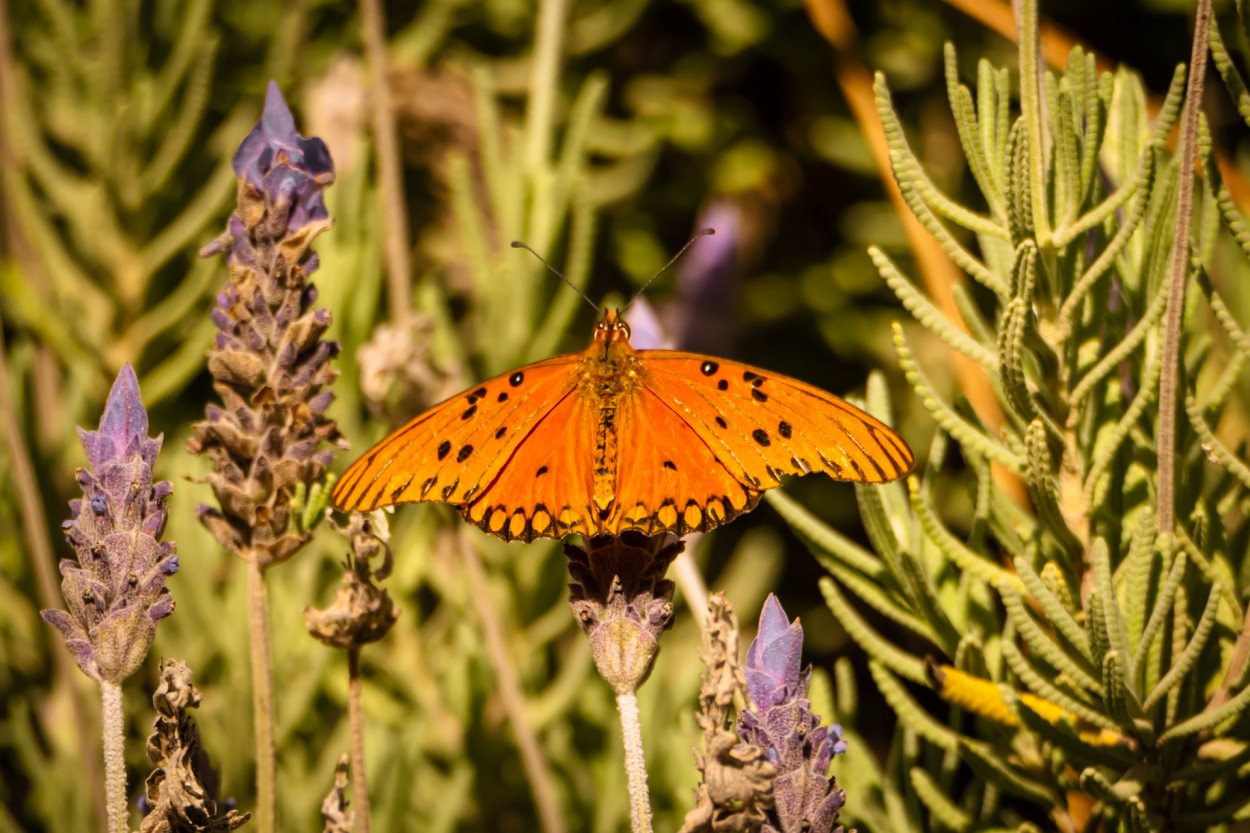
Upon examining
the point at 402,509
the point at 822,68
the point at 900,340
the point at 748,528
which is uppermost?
the point at 822,68

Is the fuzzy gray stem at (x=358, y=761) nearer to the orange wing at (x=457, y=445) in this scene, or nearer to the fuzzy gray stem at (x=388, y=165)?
the orange wing at (x=457, y=445)

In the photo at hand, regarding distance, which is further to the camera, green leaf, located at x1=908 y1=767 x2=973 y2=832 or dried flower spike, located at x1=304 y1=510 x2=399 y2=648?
green leaf, located at x1=908 y1=767 x2=973 y2=832

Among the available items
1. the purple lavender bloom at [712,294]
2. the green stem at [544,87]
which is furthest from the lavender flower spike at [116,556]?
the purple lavender bloom at [712,294]

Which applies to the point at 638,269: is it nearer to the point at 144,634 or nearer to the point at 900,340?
the point at 900,340

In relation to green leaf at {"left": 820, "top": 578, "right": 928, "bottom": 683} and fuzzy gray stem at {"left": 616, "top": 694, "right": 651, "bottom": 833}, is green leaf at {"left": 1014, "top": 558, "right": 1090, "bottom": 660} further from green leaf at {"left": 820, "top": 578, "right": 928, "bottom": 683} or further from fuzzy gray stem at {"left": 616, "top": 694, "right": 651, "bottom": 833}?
fuzzy gray stem at {"left": 616, "top": 694, "right": 651, "bottom": 833}

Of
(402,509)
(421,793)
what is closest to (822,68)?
(402,509)

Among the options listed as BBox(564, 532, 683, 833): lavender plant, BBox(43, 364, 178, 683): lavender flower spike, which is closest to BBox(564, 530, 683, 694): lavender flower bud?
BBox(564, 532, 683, 833): lavender plant

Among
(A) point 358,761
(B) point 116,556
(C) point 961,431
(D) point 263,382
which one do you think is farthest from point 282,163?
(C) point 961,431
